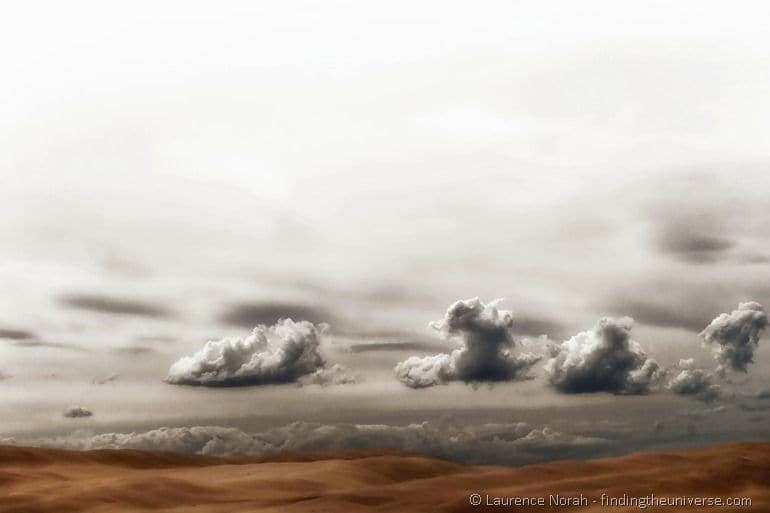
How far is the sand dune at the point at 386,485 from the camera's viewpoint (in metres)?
43.3

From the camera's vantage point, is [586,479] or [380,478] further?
[380,478]

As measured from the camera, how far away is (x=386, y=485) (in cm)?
4850

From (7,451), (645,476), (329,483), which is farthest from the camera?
(7,451)

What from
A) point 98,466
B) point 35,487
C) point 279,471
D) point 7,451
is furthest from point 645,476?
point 7,451

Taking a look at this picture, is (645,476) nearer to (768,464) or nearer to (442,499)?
(768,464)

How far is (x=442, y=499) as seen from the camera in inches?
1702

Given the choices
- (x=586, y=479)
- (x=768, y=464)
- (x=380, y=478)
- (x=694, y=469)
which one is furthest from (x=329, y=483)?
(x=768, y=464)

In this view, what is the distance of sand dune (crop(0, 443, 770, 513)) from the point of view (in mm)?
43281

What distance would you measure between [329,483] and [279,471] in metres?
8.03

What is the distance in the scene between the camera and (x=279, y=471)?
5838cm

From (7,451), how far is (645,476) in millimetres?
44695

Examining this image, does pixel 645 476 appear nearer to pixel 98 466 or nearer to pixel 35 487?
pixel 35 487

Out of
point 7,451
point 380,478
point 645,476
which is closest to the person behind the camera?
point 645,476

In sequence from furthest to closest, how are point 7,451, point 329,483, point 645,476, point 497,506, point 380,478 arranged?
1. point 7,451
2. point 380,478
3. point 329,483
4. point 645,476
5. point 497,506
